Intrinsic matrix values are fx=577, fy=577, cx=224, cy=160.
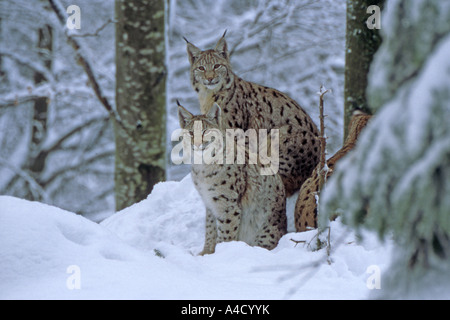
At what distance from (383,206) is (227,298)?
1129 millimetres

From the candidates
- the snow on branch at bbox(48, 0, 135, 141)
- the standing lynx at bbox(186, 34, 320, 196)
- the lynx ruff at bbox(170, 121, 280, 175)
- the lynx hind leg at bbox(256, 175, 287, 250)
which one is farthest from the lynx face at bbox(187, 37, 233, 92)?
the snow on branch at bbox(48, 0, 135, 141)

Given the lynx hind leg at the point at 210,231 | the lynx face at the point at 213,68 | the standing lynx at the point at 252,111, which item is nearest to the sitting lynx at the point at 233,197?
the lynx hind leg at the point at 210,231

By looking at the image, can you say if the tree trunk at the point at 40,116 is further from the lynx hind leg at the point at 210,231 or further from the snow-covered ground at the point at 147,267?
the snow-covered ground at the point at 147,267

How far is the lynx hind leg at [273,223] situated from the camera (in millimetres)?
5273

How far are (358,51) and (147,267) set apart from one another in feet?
12.2

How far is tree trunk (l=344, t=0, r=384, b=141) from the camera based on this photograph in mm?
5961

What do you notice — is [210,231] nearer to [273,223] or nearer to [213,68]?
[273,223]

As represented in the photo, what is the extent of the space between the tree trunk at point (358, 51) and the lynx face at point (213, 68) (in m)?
1.27

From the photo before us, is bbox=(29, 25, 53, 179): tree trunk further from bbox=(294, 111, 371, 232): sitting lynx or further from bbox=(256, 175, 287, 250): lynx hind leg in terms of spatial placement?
bbox=(294, 111, 371, 232): sitting lynx

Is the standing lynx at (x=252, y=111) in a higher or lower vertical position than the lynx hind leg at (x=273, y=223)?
higher

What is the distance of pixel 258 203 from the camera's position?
529 cm

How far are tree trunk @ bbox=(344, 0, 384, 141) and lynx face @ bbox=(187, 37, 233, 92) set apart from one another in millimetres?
1267

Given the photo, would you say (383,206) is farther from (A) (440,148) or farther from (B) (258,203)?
(B) (258,203)

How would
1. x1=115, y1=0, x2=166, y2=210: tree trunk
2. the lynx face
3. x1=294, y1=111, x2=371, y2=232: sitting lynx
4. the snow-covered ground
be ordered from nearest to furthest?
the snow-covered ground
x1=294, y1=111, x2=371, y2=232: sitting lynx
the lynx face
x1=115, y1=0, x2=166, y2=210: tree trunk
